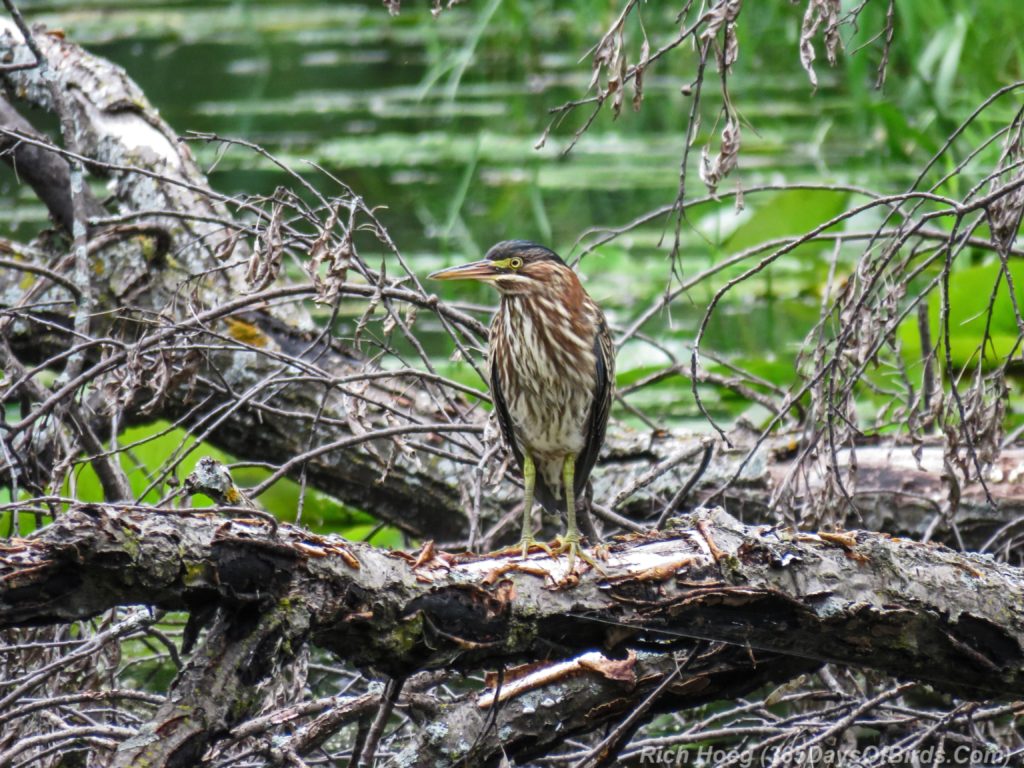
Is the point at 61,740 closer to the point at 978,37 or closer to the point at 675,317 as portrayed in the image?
the point at 675,317

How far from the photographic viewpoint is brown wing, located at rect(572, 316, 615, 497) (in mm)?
4270

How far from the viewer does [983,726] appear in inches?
177

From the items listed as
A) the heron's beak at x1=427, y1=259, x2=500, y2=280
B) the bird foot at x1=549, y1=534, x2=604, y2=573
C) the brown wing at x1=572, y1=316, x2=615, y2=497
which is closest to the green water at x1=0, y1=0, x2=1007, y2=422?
the brown wing at x1=572, y1=316, x2=615, y2=497

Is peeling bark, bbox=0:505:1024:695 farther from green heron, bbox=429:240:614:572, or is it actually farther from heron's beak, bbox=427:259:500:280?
heron's beak, bbox=427:259:500:280

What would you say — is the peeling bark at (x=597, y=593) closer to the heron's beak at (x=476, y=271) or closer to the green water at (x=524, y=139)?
the heron's beak at (x=476, y=271)

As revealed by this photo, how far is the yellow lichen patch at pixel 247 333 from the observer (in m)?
5.16

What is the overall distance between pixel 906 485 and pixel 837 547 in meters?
1.72

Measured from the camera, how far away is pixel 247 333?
5176 mm

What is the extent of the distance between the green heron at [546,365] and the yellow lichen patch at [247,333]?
46.1 inches

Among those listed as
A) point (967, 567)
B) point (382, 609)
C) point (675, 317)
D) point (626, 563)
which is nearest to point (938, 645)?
point (967, 567)

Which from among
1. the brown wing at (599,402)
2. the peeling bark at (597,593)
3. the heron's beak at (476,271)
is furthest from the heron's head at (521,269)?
the peeling bark at (597,593)

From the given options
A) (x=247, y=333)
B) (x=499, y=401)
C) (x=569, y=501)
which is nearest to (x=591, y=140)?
(x=247, y=333)

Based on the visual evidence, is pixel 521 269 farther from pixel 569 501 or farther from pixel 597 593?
pixel 597 593

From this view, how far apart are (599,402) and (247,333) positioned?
5.12ft
